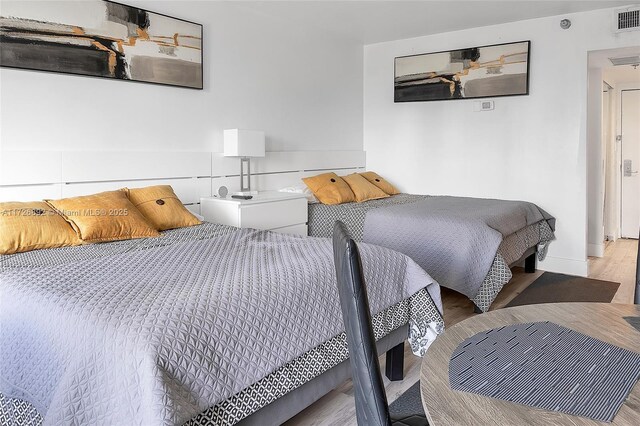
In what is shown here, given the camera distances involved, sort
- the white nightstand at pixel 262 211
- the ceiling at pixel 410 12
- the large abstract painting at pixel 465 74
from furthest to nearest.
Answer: the large abstract painting at pixel 465 74 < the ceiling at pixel 410 12 < the white nightstand at pixel 262 211

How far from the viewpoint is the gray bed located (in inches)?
131

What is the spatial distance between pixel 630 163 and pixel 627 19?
296 cm

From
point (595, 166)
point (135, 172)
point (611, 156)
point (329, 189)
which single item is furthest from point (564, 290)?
point (135, 172)

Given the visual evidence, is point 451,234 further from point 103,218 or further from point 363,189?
point 103,218

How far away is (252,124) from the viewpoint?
173 inches

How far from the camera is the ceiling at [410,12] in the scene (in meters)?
4.14

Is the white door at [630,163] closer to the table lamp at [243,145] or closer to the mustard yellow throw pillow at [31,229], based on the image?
the table lamp at [243,145]

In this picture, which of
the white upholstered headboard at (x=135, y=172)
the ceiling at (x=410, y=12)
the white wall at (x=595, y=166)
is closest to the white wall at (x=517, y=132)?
the ceiling at (x=410, y=12)

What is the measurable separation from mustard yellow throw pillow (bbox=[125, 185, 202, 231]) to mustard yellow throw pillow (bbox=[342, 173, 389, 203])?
6.50 ft

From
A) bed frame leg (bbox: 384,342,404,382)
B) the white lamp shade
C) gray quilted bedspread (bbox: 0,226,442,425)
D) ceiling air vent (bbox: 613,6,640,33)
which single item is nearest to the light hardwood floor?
bed frame leg (bbox: 384,342,404,382)

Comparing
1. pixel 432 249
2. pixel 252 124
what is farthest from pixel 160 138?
pixel 432 249

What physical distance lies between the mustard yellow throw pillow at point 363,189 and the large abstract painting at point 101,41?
178 cm

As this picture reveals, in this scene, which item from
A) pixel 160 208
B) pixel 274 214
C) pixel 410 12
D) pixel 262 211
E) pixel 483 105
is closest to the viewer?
pixel 160 208

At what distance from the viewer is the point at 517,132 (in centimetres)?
476
